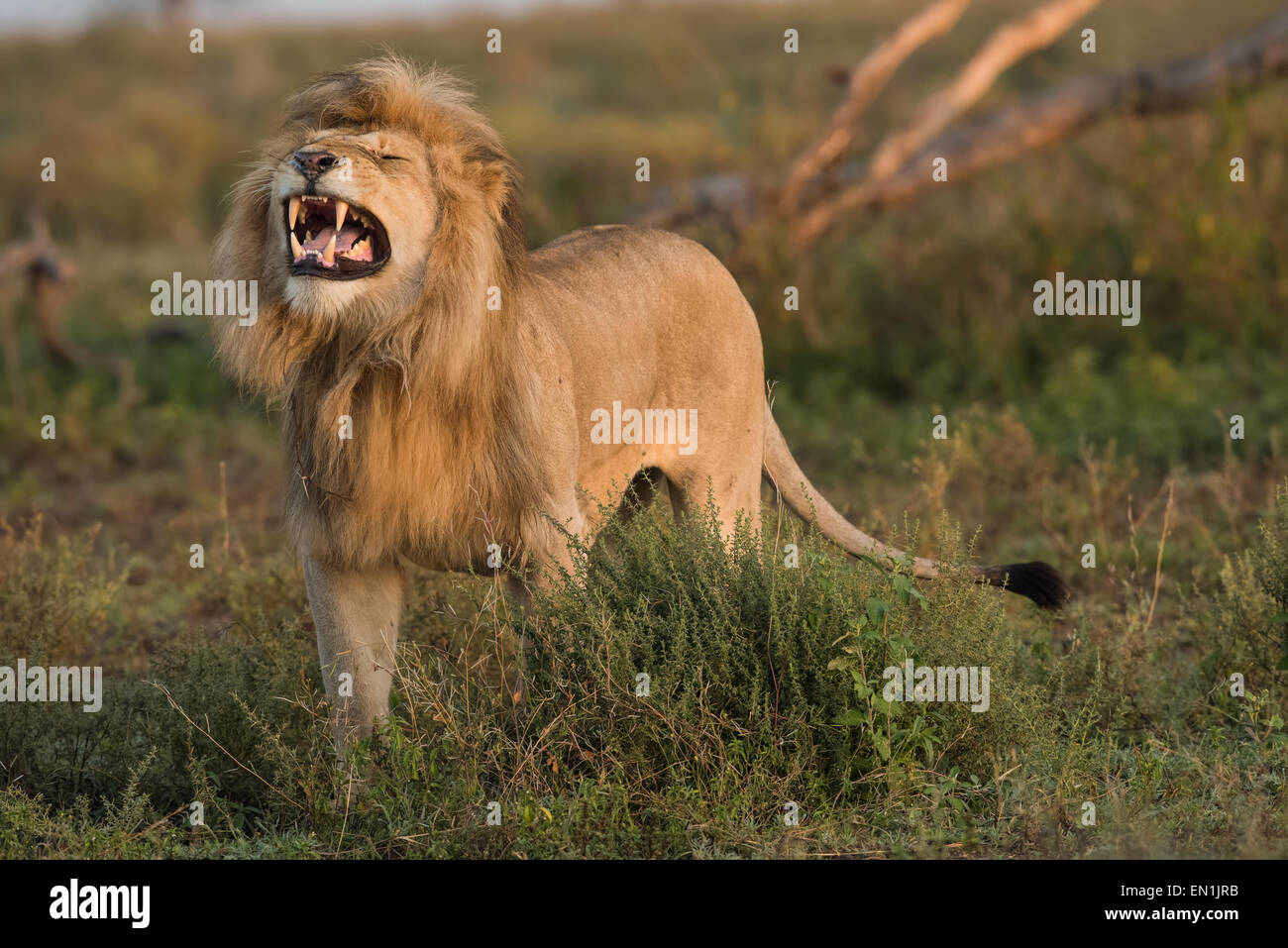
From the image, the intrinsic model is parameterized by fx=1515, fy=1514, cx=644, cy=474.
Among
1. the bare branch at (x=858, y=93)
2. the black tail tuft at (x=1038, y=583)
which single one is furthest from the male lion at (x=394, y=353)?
the bare branch at (x=858, y=93)

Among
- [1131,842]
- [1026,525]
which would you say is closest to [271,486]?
[1026,525]

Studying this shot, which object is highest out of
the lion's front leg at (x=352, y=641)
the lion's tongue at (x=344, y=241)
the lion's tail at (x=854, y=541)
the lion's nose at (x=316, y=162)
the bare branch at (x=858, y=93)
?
the bare branch at (x=858, y=93)

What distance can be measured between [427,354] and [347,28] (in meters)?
30.7

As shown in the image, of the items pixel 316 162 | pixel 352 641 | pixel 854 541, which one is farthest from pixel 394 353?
pixel 854 541

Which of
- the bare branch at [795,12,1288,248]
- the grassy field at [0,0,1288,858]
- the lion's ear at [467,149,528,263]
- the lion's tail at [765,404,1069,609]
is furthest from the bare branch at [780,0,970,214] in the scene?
the lion's ear at [467,149,528,263]

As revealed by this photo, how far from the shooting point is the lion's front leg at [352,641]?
4.58 meters

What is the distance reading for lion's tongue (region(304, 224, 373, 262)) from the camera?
4.21m

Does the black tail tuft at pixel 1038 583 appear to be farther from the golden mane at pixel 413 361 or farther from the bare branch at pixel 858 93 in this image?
the bare branch at pixel 858 93

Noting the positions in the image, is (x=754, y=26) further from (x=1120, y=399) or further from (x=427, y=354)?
(x=427, y=354)

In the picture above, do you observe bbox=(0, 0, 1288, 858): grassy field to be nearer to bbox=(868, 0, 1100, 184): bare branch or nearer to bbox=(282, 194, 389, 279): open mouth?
bbox=(868, 0, 1100, 184): bare branch

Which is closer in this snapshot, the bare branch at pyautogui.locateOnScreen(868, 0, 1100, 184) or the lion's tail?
the lion's tail

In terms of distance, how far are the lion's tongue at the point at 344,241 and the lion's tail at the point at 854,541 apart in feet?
5.68

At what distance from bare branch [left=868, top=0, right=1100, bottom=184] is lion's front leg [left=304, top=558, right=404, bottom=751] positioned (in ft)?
24.2

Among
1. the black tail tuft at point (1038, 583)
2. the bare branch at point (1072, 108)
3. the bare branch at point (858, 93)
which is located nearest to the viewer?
the black tail tuft at point (1038, 583)
